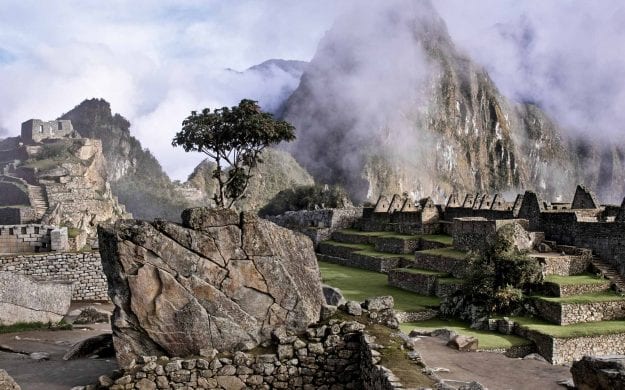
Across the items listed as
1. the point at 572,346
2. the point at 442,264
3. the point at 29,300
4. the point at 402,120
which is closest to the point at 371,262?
the point at 442,264

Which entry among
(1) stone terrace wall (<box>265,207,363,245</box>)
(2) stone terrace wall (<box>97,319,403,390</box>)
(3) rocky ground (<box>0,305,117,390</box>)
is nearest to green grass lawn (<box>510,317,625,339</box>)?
(2) stone terrace wall (<box>97,319,403,390</box>)

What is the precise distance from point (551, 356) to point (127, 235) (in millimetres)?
12810

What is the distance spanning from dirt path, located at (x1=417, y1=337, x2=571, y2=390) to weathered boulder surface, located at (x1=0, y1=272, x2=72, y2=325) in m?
9.79

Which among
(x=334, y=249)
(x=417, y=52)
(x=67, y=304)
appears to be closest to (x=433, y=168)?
(x=417, y=52)

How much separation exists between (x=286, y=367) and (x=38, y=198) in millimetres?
32943

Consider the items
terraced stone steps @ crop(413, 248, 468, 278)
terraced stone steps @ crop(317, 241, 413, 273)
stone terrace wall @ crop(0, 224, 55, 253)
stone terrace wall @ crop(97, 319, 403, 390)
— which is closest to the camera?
stone terrace wall @ crop(97, 319, 403, 390)

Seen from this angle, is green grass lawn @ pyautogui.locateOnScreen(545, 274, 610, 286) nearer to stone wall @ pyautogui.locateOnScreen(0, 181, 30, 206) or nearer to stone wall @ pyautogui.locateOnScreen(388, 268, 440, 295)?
stone wall @ pyautogui.locateOnScreen(388, 268, 440, 295)

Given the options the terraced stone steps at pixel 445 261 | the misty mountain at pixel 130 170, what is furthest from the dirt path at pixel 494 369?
the misty mountain at pixel 130 170

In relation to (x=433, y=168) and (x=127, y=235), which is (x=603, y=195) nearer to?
(x=433, y=168)

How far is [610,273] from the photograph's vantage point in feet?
77.1

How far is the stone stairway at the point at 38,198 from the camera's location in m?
37.5

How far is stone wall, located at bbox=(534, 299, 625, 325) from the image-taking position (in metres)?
20.2

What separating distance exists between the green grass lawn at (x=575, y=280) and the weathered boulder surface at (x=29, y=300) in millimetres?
15686

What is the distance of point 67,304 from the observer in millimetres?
18281
